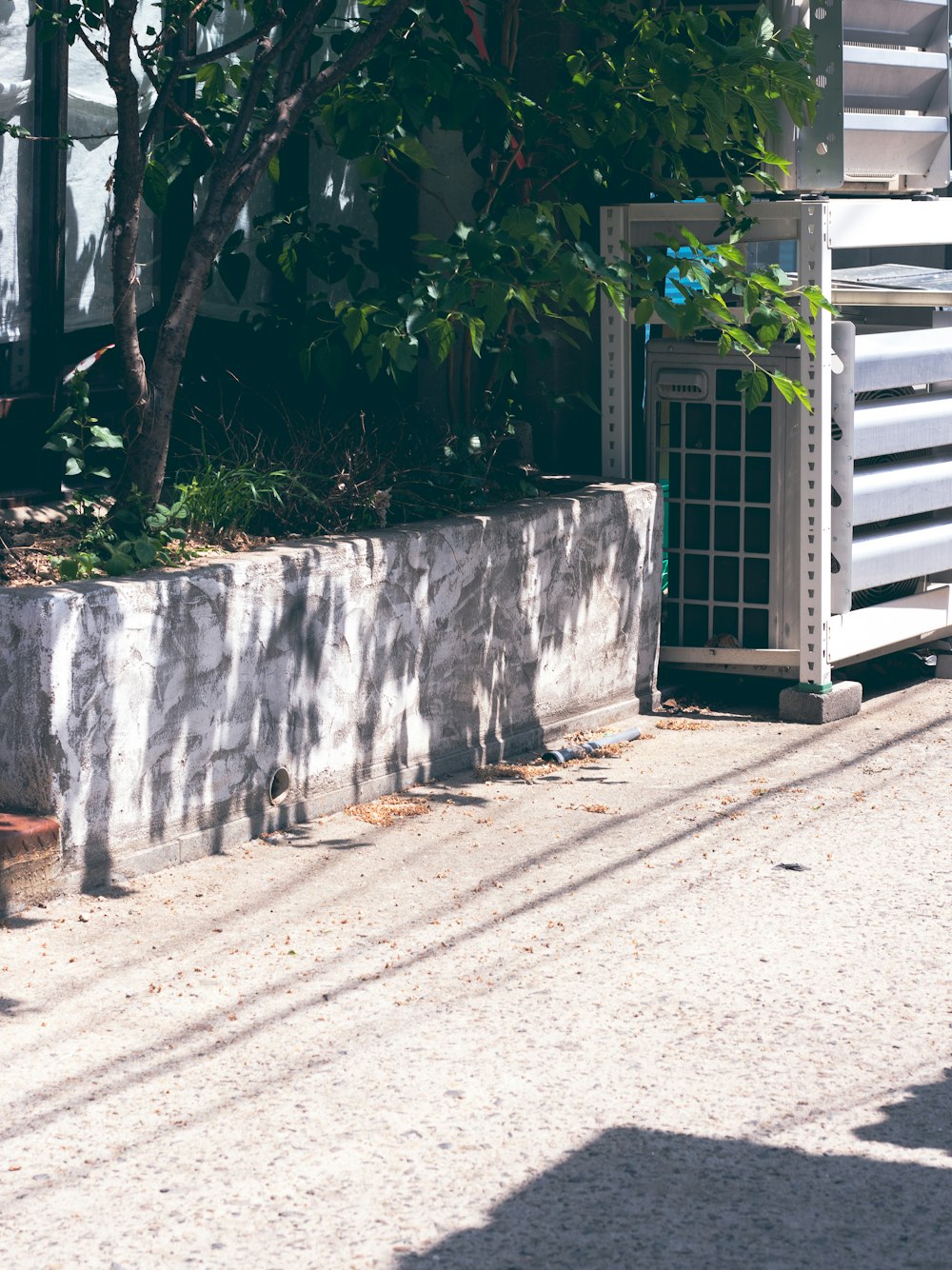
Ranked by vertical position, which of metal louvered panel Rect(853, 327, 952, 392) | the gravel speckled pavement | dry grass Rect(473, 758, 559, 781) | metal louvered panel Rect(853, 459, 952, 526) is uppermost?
metal louvered panel Rect(853, 327, 952, 392)

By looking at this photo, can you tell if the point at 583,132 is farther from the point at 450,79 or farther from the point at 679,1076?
the point at 679,1076

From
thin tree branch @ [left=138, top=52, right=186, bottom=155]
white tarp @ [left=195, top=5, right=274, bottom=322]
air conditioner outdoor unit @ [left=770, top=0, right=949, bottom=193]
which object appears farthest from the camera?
air conditioner outdoor unit @ [left=770, top=0, right=949, bottom=193]

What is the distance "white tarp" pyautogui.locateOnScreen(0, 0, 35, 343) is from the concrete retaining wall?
71.5 inches

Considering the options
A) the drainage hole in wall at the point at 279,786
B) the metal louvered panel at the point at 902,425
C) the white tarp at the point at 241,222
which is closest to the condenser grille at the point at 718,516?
the metal louvered panel at the point at 902,425

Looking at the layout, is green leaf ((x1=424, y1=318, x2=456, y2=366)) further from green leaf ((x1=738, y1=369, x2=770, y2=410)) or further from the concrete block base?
the concrete block base

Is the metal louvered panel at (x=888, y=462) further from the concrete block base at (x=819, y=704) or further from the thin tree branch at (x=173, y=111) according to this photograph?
the thin tree branch at (x=173, y=111)

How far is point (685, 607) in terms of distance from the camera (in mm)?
9664

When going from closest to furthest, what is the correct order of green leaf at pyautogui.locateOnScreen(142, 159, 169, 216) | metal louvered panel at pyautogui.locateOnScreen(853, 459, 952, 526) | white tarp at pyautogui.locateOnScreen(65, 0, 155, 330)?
green leaf at pyautogui.locateOnScreen(142, 159, 169, 216), white tarp at pyautogui.locateOnScreen(65, 0, 155, 330), metal louvered panel at pyautogui.locateOnScreen(853, 459, 952, 526)

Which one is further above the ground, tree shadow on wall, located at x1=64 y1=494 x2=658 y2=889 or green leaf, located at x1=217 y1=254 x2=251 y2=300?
green leaf, located at x1=217 y1=254 x2=251 y2=300

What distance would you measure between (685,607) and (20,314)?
374 cm

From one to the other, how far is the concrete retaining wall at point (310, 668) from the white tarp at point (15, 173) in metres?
1.82

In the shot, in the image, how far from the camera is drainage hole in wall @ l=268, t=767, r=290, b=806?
715cm

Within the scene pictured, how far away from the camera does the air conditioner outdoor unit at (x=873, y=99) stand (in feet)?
29.6

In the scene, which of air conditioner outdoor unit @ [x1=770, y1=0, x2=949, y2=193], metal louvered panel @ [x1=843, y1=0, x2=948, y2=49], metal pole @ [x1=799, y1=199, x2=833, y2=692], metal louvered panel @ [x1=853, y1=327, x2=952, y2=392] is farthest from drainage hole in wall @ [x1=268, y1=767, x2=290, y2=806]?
metal louvered panel @ [x1=843, y1=0, x2=948, y2=49]
